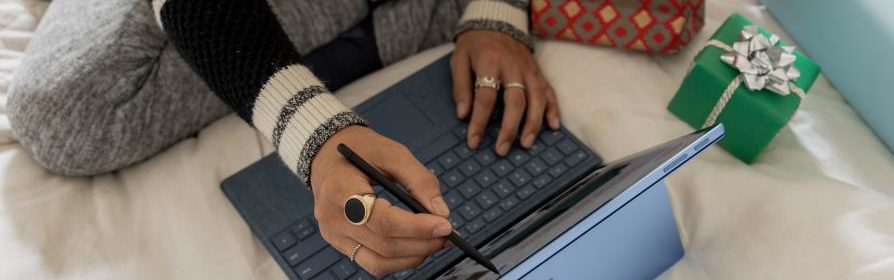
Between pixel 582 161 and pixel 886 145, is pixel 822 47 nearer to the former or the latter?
pixel 886 145

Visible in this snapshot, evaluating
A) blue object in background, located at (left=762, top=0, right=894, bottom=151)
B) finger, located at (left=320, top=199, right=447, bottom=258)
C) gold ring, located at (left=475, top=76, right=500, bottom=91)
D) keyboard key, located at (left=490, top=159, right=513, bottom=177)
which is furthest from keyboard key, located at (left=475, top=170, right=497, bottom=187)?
blue object in background, located at (left=762, top=0, right=894, bottom=151)

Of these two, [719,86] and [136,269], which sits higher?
[719,86]

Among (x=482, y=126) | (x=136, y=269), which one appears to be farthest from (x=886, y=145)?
(x=136, y=269)

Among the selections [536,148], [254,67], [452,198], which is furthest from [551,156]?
[254,67]

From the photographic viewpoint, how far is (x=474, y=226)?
2.60ft

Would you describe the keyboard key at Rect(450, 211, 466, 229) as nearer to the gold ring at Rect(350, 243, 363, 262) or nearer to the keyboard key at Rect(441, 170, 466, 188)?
the keyboard key at Rect(441, 170, 466, 188)

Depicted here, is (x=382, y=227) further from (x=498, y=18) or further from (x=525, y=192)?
(x=498, y=18)

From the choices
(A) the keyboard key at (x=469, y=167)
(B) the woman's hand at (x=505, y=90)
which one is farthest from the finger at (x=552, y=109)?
(A) the keyboard key at (x=469, y=167)

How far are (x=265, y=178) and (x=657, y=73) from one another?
482 millimetres

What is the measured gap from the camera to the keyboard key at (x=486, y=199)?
0.81m

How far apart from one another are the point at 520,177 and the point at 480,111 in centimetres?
9

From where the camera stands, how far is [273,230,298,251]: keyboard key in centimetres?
79

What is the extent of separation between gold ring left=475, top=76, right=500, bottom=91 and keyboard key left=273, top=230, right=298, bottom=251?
10.7 inches

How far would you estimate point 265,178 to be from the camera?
0.85m
